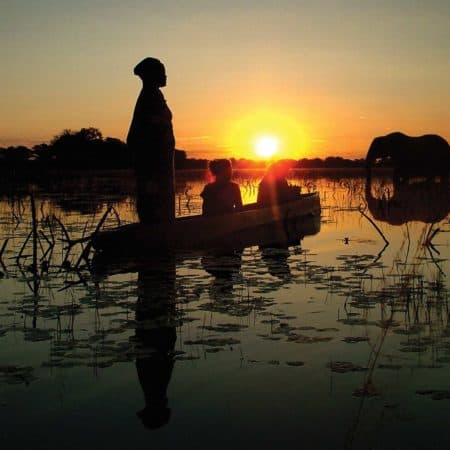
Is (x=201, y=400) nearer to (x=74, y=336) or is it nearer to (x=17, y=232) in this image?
(x=74, y=336)

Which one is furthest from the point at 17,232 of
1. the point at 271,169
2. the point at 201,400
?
the point at 201,400

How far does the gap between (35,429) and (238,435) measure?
113 cm

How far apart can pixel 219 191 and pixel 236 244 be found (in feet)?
4.85

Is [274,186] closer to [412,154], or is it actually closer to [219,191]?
[219,191]

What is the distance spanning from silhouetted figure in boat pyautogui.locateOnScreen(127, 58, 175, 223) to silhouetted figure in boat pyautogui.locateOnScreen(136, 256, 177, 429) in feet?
9.59

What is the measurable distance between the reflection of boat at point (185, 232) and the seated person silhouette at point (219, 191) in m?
0.44

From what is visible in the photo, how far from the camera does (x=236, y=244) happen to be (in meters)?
11.7

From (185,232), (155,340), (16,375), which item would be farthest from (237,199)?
(16,375)

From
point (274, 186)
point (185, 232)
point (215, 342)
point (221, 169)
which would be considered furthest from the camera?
point (274, 186)

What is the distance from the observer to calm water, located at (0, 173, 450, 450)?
3.58m

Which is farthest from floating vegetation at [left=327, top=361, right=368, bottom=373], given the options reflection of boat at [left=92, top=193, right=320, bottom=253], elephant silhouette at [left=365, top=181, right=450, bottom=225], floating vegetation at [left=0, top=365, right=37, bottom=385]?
elephant silhouette at [left=365, top=181, right=450, bottom=225]

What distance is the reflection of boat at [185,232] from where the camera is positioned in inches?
392

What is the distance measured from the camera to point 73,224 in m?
14.7

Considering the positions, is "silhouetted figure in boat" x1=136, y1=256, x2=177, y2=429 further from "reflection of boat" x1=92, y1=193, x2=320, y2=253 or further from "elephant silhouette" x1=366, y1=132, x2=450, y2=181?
"elephant silhouette" x1=366, y1=132, x2=450, y2=181
